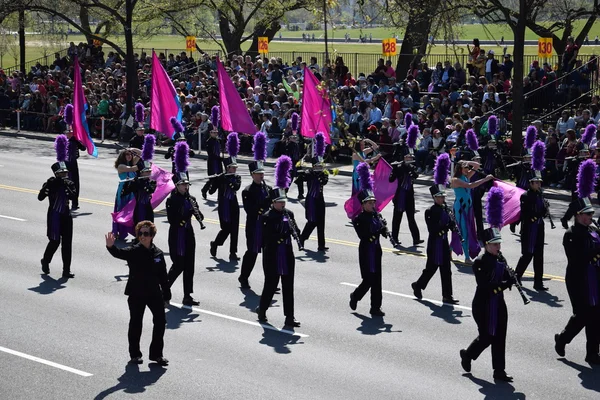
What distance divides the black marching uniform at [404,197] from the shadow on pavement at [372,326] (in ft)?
15.8

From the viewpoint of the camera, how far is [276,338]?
42.8 ft

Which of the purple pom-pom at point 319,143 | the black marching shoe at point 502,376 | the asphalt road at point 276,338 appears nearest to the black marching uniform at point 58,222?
the asphalt road at point 276,338

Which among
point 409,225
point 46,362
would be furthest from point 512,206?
point 46,362

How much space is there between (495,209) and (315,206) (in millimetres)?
6475

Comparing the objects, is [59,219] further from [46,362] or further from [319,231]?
[46,362]

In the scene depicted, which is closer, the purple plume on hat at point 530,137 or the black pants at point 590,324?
the black pants at point 590,324

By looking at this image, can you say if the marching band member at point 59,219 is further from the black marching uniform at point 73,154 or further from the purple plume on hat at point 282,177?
the black marching uniform at point 73,154

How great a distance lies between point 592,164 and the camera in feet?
43.4

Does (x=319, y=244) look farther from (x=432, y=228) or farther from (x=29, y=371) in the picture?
(x=29, y=371)

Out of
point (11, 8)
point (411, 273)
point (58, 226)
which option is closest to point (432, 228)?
point (411, 273)

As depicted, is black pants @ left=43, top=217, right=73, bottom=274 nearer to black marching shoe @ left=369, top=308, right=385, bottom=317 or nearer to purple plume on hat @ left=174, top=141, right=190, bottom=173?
purple plume on hat @ left=174, top=141, right=190, bottom=173

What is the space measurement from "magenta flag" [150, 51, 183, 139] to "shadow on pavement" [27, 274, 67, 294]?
771cm

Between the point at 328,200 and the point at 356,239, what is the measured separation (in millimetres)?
4599

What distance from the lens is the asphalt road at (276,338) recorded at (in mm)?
11227
